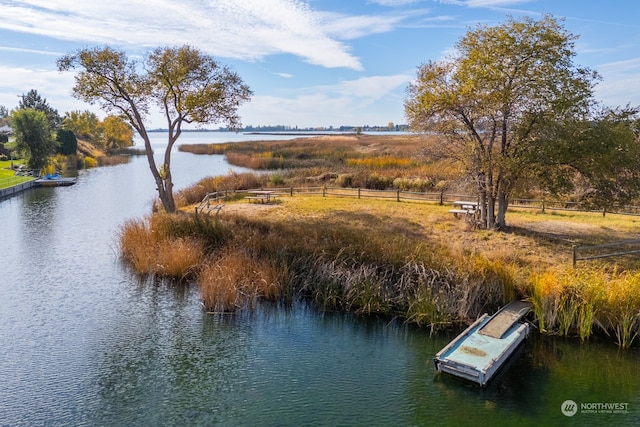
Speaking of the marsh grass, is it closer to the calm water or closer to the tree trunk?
the tree trunk

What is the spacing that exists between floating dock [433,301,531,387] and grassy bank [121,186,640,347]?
3.40 feet

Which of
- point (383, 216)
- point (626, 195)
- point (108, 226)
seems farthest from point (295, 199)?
point (626, 195)

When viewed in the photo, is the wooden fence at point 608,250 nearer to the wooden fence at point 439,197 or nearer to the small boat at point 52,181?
the wooden fence at point 439,197

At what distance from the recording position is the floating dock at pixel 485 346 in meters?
11.9

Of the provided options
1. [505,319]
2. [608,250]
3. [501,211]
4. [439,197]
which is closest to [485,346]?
[505,319]

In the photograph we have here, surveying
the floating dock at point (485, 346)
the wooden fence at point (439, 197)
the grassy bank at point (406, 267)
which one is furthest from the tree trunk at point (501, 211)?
the floating dock at point (485, 346)

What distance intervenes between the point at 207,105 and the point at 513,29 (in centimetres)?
1942

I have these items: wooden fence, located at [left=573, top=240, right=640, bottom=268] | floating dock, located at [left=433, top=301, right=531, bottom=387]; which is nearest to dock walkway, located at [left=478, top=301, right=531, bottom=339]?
floating dock, located at [left=433, top=301, right=531, bottom=387]

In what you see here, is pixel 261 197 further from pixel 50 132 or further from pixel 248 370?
pixel 50 132

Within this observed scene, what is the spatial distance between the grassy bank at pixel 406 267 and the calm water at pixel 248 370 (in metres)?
0.80

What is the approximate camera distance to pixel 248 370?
13062mm

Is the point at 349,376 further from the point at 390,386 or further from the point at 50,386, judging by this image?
the point at 50,386

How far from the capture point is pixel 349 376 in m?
12.7

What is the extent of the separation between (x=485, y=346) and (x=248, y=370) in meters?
6.76
